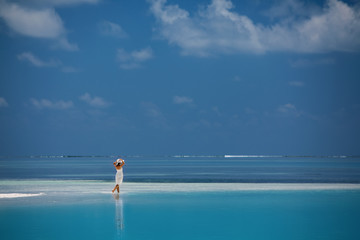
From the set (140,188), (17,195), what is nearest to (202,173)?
(140,188)

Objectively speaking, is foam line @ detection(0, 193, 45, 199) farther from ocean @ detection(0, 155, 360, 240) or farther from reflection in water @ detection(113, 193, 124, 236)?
reflection in water @ detection(113, 193, 124, 236)

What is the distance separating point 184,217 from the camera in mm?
17281

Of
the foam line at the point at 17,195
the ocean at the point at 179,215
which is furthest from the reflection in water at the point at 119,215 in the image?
the foam line at the point at 17,195

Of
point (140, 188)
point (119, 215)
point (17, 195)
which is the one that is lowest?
point (119, 215)

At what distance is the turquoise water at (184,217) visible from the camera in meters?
14.4

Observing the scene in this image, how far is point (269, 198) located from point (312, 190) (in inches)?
222

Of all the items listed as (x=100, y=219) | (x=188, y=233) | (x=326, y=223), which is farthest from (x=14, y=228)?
(x=326, y=223)

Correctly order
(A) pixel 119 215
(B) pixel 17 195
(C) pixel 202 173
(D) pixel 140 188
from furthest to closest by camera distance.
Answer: (C) pixel 202 173
(D) pixel 140 188
(B) pixel 17 195
(A) pixel 119 215

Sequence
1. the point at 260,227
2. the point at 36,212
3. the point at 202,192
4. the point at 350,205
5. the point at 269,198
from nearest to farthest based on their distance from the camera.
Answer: the point at 260,227 < the point at 36,212 < the point at 350,205 < the point at 269,198 < the point at 202,192

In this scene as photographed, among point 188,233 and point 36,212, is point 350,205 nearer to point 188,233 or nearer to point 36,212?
point 188,233

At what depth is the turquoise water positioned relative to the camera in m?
14.4

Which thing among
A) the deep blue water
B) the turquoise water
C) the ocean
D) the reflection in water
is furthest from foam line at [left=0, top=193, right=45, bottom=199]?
the deep blue water

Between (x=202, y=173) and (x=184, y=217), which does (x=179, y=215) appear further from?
(x=202, y=173)

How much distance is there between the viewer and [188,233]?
14492mm
